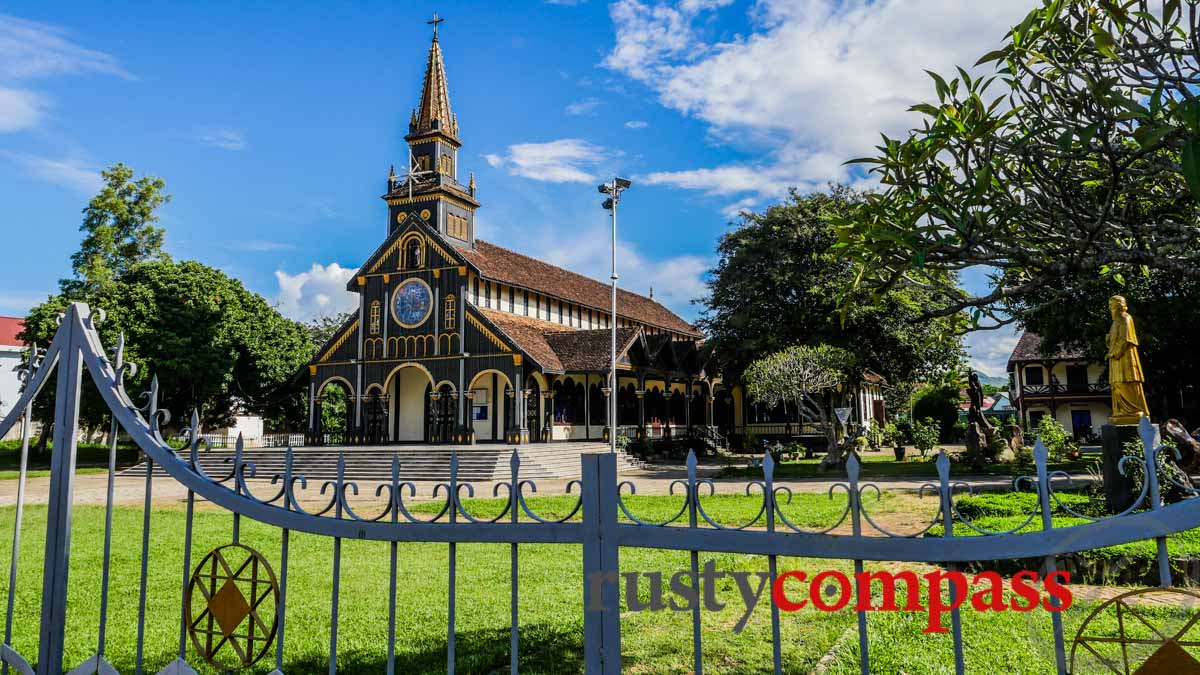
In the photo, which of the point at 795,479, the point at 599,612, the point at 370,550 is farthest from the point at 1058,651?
the point at 795,479

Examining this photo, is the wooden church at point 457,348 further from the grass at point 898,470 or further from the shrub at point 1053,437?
the shrub at point 1053,437

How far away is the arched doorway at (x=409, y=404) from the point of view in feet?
110

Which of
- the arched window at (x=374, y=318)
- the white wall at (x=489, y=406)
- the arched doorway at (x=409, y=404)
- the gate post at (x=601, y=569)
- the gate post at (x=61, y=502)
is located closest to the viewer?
the gate post at (x=601, y=569)

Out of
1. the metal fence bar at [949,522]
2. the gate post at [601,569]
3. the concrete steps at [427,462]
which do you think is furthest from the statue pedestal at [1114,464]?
the concrete steps at [427,462]

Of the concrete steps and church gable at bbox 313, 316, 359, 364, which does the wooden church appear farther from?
the concrete steps

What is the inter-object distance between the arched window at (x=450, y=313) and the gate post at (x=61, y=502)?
90.8 ft

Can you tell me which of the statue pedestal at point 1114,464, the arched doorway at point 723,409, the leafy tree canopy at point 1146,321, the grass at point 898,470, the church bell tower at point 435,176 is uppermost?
the church bell tower at point 435,176

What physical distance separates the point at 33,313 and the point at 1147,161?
39169 millimetres

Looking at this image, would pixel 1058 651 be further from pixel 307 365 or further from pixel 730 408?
pixel 730 408

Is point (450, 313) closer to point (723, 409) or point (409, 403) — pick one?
point (409, 403)

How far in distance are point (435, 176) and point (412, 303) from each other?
623cm

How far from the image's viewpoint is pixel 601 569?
3.04m

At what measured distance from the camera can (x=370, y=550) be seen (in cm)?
1017

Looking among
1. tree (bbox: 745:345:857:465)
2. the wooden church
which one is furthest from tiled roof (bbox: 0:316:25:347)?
tree (bbox: 745:345:857:465)
